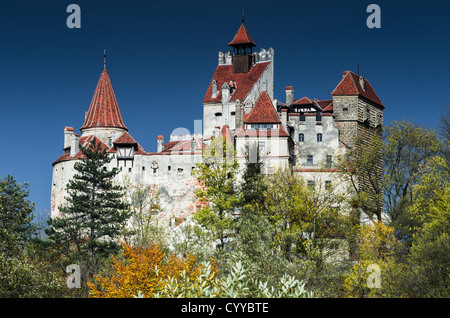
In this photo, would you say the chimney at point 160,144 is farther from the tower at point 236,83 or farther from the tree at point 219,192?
the tree at point 219,192

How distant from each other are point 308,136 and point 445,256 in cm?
3490

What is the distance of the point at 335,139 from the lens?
6875 cm

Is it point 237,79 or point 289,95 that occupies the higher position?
point 237,79

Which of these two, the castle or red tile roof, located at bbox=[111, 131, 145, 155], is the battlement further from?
red tile roof, located at bbox=[111, 131, 145, 155]

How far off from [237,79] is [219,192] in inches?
987

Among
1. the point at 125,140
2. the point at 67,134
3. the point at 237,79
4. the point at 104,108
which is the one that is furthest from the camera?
the point at 67,134

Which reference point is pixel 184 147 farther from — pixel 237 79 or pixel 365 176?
pixel 365 176

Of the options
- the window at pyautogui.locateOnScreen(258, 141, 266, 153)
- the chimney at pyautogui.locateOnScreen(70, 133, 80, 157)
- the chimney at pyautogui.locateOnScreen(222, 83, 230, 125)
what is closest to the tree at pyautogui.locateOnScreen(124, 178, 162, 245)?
the chimney at pyautogui.locateOnScreen(70, 133, 80, 157)

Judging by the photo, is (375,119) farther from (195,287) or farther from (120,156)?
(195,287)

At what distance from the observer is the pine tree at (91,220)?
54.8 m

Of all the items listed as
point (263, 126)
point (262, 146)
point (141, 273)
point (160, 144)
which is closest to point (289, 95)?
point (263, 126)

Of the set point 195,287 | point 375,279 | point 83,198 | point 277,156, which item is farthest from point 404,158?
point 195,287

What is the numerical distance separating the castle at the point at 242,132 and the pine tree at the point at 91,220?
7666mm

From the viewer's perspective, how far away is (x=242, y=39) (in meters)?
82.6
